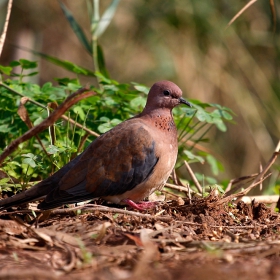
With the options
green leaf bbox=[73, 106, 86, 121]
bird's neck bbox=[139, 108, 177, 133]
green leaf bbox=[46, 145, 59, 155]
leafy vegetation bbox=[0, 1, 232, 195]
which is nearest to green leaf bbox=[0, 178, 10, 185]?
leafy vegetation bbox=[0, 1, 232, 195]

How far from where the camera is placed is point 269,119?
811cm

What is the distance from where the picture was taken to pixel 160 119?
4.63 metres

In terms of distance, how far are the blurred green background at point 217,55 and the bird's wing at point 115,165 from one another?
366cm

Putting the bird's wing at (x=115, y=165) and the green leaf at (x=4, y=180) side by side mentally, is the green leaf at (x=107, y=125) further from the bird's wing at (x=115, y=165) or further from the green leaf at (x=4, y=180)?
the green leaf at (x=4, y=180)

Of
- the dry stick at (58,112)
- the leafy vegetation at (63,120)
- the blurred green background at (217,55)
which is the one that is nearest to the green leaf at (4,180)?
the leafy vegetation at (63,120)

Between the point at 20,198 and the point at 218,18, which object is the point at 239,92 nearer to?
the point at 218,18

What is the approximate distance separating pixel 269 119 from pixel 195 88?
1134 millimetres

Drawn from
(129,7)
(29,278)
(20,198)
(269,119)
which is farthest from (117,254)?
(129,7)

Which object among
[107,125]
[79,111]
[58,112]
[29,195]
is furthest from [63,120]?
[58,112]

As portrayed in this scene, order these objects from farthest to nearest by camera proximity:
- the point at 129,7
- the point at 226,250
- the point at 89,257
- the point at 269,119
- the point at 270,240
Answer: the point at 129,7 → the point at 269,119 → the point at 270,240 → the point at 226,250 → the point at 89,257

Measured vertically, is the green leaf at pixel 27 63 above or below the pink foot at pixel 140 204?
above

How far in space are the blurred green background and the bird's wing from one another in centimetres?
366

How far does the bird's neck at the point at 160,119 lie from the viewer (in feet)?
15.1

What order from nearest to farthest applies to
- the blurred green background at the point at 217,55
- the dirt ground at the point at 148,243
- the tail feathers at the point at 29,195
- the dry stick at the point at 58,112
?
the dirt ground at the point at 148,243
the dry stick at the point at 58,112
the tail feathers at the point at 29,195
the blurred green background at the point at 217,55
